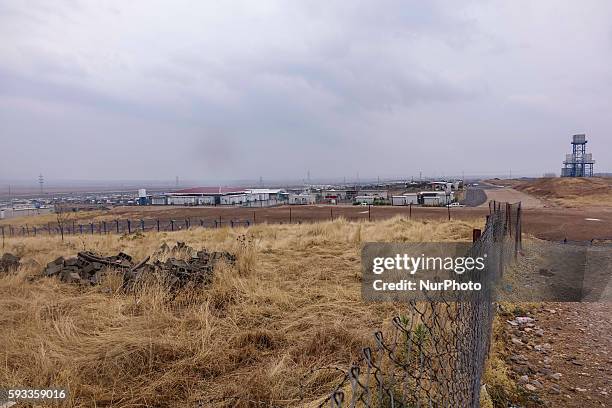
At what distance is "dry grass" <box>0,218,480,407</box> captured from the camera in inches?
139

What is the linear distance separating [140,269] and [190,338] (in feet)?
11.7

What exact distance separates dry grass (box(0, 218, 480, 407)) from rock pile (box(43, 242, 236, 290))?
34 cm

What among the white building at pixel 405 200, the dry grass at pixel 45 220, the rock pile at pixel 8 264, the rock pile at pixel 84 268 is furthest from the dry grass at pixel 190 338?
the white building at pixel 405 200

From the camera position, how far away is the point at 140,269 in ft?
24.6

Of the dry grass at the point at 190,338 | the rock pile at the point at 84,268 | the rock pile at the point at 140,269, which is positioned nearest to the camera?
the dry grass at the point at 190,338

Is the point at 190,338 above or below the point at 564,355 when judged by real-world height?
above

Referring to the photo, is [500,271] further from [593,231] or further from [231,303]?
[593,231]

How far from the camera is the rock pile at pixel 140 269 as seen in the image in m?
6.84

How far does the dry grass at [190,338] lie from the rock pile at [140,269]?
34cm

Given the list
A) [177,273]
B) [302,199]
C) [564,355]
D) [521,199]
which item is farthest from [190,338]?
[302,199]

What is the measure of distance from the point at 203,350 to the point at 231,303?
1904 millimetres

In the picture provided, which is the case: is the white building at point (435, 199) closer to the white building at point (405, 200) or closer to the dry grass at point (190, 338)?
the white building at point (405, 200)

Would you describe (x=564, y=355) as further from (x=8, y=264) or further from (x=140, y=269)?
(x=8, y=264)

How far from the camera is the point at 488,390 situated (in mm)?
3631
